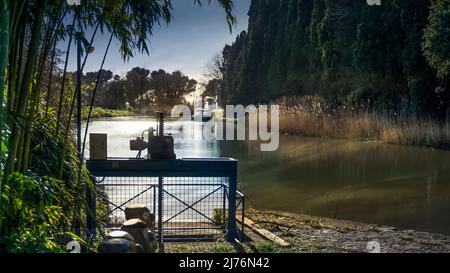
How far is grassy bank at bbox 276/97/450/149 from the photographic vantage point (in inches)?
553

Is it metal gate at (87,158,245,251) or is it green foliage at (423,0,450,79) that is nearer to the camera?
metal gate at (87,158,245,251)

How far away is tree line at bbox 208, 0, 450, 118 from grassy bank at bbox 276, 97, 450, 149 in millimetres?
450

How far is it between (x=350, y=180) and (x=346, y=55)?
33.3ft

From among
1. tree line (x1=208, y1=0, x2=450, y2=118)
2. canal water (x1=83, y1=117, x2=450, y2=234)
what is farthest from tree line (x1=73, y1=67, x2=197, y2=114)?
tree line (x1=208, y1=0, x2=450, y2=118)

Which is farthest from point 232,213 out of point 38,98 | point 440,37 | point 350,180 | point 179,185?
point 440,37

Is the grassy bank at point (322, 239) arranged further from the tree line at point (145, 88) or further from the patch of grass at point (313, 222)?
the tree line at point (145, 88)

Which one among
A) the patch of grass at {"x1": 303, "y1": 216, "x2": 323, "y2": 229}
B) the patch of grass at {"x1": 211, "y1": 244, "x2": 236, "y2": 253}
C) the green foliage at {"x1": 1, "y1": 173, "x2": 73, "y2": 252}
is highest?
the green foliage at {"x1": 1, "y1": 173, "x2": 73, "y2": 252}

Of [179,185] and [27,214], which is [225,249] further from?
[27,214]

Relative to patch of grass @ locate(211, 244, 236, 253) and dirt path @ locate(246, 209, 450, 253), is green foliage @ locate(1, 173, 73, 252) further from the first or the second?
dirt path @ locate(246, 209, 450, 253)

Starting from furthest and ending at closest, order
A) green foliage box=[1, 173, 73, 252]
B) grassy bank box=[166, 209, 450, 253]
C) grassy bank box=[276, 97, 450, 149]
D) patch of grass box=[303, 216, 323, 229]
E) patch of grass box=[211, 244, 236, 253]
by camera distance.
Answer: grassy bank box=[276, 97, 450, 149] → patch of grass box=[303, 216, 323, 229] → grassy bank box=[166, 209, 450, 253] → patch of grass box=[211, 244, 236, 253] → green foliage box=[1, 173, 73, 252]

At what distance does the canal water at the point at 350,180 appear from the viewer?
6.30 m

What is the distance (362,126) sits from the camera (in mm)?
15562
